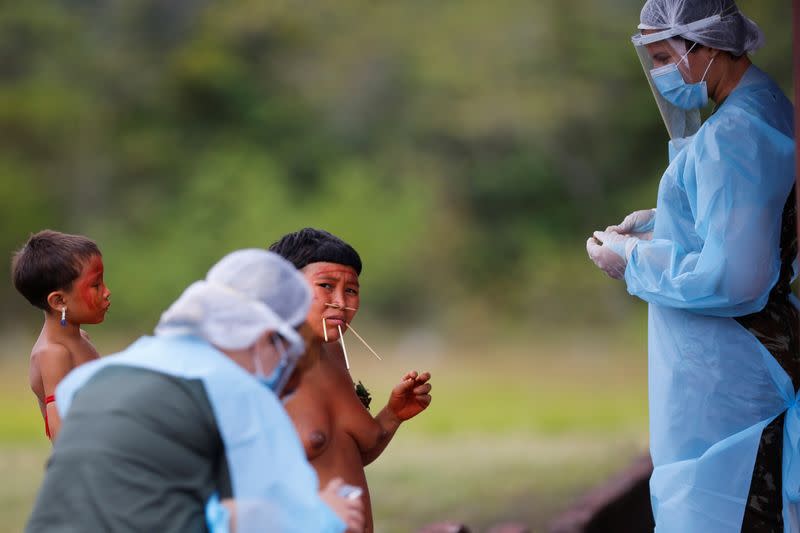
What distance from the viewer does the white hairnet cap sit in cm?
334

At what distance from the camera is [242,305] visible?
8.00 feet

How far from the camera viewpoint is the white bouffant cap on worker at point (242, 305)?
244 cm

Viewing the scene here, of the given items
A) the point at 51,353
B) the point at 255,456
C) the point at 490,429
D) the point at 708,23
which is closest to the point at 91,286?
the point at 51,353

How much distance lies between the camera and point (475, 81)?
57.1 ft

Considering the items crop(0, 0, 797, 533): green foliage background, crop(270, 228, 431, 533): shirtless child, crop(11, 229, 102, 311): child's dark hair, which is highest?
crop(0, 0, 797, 533): green foliage background

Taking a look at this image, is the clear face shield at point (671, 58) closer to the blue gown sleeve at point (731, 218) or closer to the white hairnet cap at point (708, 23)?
the white hairnet cap at point (708, 23)

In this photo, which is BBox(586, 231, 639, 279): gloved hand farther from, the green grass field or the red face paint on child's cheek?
the green grass field

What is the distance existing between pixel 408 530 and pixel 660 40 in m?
5.10

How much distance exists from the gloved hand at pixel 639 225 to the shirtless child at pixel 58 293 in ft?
5.37

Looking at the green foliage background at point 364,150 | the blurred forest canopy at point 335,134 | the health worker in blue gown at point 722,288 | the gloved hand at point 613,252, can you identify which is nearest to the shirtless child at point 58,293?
the gloved hand at point 613,252

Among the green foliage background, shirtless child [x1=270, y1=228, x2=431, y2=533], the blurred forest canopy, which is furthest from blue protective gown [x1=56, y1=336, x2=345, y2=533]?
the blurred forest canopy

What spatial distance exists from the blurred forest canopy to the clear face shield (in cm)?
1342

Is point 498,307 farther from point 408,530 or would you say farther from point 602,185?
point 408,530

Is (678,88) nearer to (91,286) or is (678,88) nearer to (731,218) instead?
(731,218)
